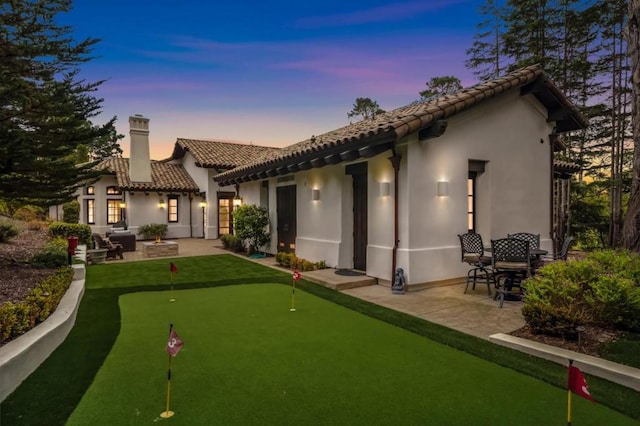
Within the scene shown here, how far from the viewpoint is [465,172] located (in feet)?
27.7

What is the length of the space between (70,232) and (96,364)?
12.3 metres

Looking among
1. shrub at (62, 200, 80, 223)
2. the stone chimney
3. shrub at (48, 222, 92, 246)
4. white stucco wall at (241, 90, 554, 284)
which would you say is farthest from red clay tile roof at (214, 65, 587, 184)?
shrub at (62, 200, 80, 223)

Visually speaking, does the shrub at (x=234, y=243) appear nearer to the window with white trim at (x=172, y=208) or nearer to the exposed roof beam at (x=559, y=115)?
the window with white trim at (x=172, y=208)

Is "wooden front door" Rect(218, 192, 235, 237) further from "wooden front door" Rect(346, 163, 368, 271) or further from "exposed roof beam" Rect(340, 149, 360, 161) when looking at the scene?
"exposed roof beam" Rect(340, 149, 360, 161)

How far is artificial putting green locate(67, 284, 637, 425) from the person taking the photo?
278cm

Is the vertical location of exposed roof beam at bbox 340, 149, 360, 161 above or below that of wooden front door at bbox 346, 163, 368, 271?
above

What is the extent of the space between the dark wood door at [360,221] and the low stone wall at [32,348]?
20.8 ft

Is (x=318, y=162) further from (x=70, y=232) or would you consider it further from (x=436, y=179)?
(x=70, y=232)

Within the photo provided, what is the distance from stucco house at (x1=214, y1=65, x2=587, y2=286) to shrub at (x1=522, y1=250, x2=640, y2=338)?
119 inches

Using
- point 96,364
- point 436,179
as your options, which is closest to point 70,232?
point 96,364

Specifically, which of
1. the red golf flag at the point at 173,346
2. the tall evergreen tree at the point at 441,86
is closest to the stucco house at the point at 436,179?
the red golf flag at the point at 173,346

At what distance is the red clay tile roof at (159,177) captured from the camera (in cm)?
1961

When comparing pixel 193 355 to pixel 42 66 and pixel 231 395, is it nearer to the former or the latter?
pixel 231 395

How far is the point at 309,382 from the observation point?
3.36 meters
